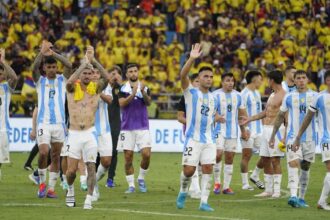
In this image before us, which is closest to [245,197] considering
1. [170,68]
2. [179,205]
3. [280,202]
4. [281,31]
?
[280,202]

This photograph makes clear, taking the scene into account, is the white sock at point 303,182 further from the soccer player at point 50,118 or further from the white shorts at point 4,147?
the white shorts at point 4,147

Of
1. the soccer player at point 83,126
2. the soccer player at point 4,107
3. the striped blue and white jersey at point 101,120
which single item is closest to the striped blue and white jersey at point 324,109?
the soccer player at point 83,126

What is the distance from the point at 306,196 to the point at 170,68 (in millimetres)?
19594

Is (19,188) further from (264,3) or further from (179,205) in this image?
(264,3)

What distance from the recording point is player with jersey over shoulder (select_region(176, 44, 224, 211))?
17141 mm

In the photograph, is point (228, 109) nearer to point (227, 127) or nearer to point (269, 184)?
point (227, 127)

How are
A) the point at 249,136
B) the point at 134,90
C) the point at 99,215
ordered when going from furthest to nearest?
the point at 249,136, the point at 134,90, the point at 99,215

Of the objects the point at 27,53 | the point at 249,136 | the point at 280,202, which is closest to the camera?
the point at 280,202

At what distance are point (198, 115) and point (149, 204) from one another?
6.84ft

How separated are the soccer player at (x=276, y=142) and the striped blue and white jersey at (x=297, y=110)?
144cm

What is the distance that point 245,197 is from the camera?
20.0m

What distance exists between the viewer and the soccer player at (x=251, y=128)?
21891mm

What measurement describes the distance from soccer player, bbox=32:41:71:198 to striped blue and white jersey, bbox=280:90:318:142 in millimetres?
4350

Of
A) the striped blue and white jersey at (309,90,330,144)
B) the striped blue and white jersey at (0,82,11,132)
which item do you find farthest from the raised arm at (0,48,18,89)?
the striped blue and white jersey at (309,90,330,144)
